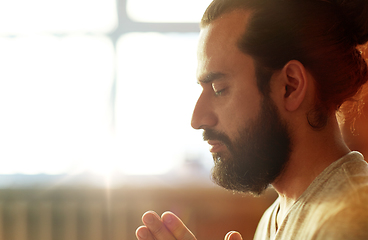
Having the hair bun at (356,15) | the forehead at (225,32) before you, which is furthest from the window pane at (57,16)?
the hair bun at (356,15)

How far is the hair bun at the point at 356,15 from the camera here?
0.84 m

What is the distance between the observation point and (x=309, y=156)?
33.0 inches

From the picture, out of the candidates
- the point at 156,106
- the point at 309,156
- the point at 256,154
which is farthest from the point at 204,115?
the point at 156,106

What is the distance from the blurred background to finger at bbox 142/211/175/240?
144cm

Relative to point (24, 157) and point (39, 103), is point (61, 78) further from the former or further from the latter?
point (24, 157)

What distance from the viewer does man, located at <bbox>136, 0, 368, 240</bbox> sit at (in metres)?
0.84

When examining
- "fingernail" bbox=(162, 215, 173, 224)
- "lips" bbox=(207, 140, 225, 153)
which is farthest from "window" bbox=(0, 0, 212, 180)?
"fingernail" bbox=(162, 215, 173, 224)

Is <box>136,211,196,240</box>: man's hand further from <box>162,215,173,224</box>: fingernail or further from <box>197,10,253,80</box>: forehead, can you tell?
<box>197,10,253,80</box>: forehead

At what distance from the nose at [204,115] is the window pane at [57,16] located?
5.62ft

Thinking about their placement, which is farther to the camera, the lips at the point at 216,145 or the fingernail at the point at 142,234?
the lips at the point at 216,145

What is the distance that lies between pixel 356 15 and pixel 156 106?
66.7 inches

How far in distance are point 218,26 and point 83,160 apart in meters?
1.72

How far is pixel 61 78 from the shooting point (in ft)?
7.89

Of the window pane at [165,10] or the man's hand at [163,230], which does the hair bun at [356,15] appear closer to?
the man's hand at [163,230]
